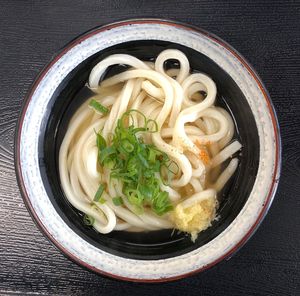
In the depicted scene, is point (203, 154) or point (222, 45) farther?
point (203, 154)

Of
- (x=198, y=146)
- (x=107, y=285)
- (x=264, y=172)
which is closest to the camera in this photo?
(x=264, y=172)

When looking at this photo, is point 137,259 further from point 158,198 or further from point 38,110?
point 38,110

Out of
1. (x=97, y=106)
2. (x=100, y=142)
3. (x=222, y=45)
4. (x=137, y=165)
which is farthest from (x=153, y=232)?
(x=222, y=45)

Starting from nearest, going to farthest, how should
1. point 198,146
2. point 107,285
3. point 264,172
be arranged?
1. point 264,172
2. point 198,146
3. point 107,285

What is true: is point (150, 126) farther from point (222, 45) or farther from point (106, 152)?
point (222, 45)

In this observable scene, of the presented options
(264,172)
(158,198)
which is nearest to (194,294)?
(158,198)

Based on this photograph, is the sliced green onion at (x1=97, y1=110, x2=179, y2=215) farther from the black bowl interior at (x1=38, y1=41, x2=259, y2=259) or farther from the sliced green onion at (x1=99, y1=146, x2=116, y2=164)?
the black bowl interior at (x1=38, y1=41, x2=259, y2=259)

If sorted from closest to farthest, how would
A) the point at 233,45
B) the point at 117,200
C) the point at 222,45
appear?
the point at 222,45 < the point at 117,200 < the point at 233,45
